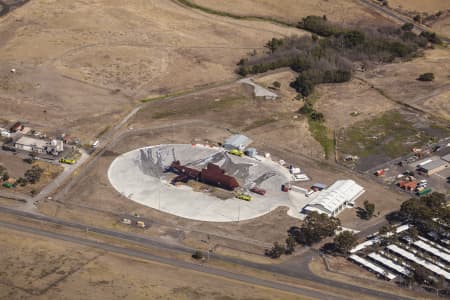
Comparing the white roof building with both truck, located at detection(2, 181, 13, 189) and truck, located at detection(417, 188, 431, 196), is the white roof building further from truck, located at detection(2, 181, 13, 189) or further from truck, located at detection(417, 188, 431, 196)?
truck, located at detection(2, 181, 13, 189)

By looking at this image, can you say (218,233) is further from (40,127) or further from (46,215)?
(40,127)

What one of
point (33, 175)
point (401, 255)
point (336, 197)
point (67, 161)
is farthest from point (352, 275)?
point (67, 161)

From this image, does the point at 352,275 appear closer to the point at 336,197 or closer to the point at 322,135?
the point at 336,197

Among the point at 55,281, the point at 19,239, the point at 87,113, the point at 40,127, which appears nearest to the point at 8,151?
the point at 40,127

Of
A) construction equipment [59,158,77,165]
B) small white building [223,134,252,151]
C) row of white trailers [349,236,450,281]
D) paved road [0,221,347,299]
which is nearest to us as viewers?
paved road [0,221,347,299]

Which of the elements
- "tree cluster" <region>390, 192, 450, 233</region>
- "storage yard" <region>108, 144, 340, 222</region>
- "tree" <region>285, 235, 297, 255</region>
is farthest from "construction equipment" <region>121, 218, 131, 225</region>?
"tree cluster" <region>390, 192, 450, 233</region>

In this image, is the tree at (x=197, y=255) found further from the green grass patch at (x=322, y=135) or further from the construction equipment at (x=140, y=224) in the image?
the green grass patch at (x=322, y=135)
